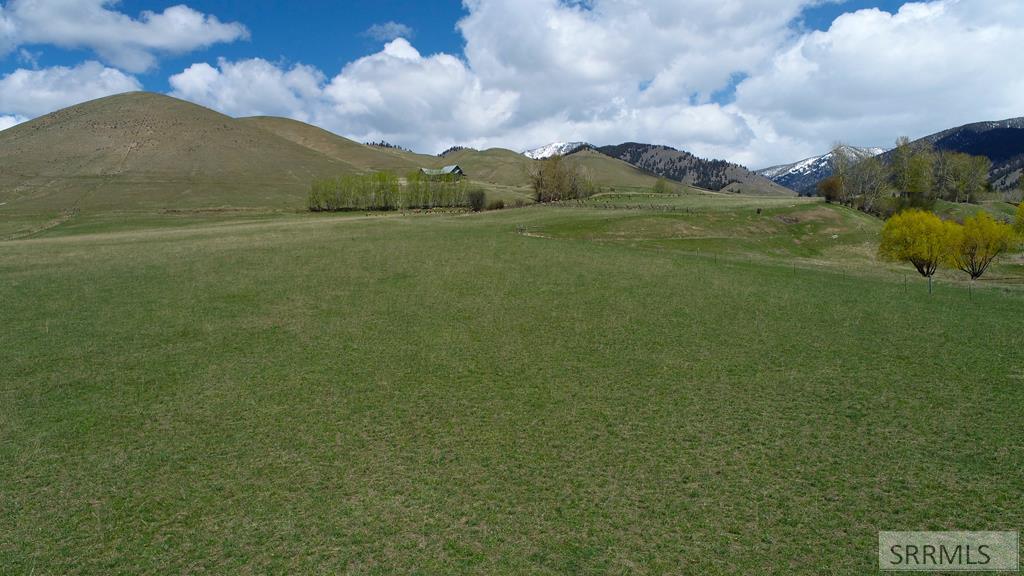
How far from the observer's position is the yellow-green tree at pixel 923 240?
6000 centimetres

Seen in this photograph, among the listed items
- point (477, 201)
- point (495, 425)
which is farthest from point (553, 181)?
point (495, 425)

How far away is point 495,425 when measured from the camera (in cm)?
1759

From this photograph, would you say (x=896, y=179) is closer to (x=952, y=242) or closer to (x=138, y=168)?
(x=952, y=242)

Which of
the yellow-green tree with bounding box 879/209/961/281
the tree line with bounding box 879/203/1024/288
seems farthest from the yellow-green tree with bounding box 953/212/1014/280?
the yellow-green tree with bounding box 879/209/961/281

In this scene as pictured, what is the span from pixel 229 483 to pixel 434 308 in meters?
19.0

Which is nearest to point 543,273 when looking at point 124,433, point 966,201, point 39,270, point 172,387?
point 172,387

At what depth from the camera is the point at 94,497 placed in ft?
44.6

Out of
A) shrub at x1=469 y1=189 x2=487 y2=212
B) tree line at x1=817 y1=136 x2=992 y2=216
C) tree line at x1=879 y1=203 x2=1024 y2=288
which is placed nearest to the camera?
tree line at x1=879 y1=203 x2=1024 y2=288

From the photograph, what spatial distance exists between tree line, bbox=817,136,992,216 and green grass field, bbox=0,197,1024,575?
305 feet

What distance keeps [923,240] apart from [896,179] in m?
82.1

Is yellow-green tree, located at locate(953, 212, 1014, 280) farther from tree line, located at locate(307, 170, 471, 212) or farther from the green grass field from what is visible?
tree line, located at locate(307, 170, 471, 212)

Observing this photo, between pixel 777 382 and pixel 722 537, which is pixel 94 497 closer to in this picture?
pixel 722 537

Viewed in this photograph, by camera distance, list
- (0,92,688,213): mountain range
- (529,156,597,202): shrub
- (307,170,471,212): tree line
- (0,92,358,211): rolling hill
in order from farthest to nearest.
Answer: (529,156,597,202): shrub < (0,92,358,211): rolling hill < (0,92,688,213): mountain range < (307,170,471,212): tree line

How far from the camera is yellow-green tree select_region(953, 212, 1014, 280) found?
59250 millimetres
